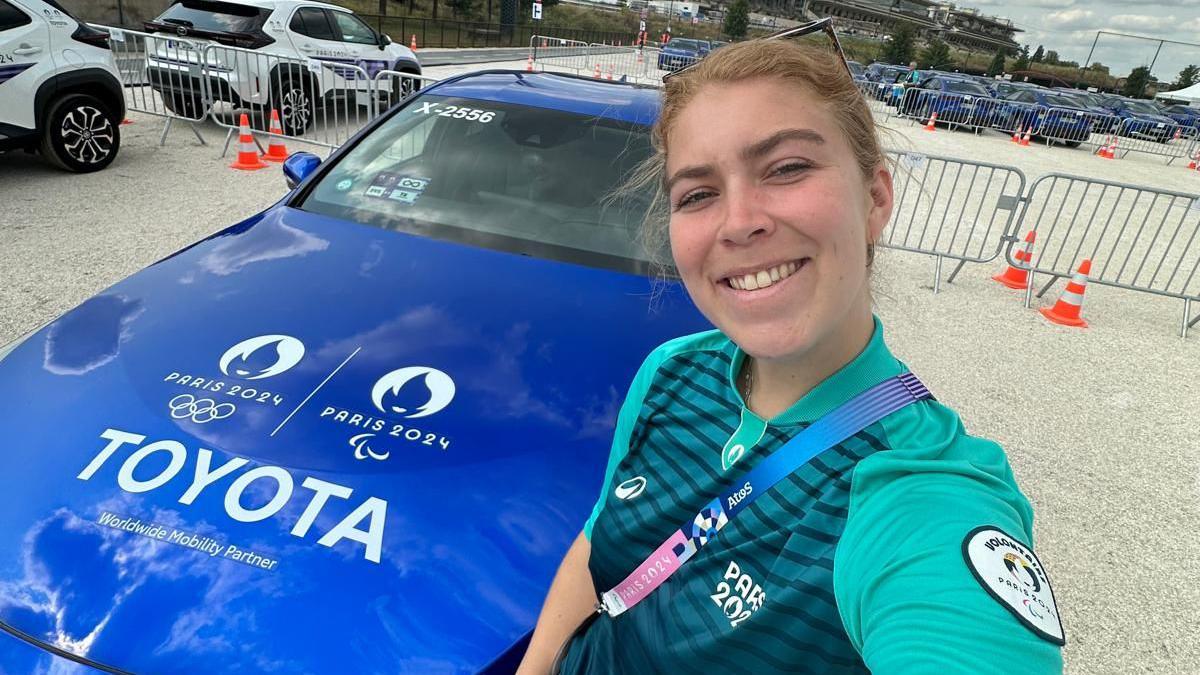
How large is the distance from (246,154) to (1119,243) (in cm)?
1050

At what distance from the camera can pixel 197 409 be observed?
5.64 ft

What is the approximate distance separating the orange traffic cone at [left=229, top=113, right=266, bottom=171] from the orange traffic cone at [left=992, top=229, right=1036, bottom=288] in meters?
7.72

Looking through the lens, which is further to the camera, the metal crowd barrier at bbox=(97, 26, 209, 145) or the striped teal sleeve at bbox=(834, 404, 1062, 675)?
the metal crowd barrier at bbox=(97, 26, 209, 145)

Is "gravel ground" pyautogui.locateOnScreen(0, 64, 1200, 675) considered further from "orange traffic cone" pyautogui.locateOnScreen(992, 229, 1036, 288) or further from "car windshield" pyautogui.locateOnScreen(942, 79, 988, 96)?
"car windshield" pyautogui.locateOnScreen(942, 79, 988, 96)

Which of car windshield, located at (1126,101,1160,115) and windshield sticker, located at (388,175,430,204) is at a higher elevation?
car windshield, located at (1126,101,1160,115)

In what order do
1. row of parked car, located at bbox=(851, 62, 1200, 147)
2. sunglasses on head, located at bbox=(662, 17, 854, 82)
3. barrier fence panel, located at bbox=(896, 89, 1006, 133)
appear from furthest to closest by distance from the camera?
barrier fence panel, located at bbox=(896, 89, 1006, 133) → row of parked car, located at bbox=(851, 62, 1200, 147) → sunglasses on head, located at bbox=(662, 17, 854, 82)

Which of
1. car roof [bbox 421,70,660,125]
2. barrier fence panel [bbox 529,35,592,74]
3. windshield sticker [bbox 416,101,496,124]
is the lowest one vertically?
barrier fence panel [bbox 529,35,592,74]

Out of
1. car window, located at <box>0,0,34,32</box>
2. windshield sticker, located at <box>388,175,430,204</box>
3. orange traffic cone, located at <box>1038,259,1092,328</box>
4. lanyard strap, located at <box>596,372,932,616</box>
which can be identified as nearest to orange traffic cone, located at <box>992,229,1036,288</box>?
orange traffic cone, located at <box>1038,259,1092,328</box>

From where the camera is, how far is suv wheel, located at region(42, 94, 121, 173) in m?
6.10

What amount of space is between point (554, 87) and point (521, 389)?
199 centimetres

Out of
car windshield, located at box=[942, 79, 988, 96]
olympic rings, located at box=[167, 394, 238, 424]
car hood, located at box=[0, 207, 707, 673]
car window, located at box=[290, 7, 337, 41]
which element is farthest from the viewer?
car windshield, located at box=[942, 79, 988, 96]

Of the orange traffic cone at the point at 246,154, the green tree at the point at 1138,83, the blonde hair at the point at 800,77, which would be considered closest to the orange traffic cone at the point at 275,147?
the orange traffic cone at the point at 246,154

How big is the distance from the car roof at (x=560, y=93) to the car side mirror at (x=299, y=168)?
63cm

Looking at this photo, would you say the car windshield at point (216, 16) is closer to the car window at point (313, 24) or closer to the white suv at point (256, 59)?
the white suv at point (256, 59)
